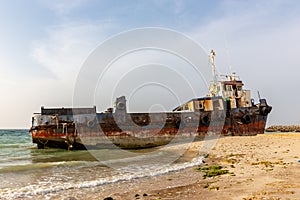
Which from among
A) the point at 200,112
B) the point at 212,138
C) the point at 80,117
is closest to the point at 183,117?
the point at 200,112

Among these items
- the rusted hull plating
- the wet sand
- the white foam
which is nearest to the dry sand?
the wet sand

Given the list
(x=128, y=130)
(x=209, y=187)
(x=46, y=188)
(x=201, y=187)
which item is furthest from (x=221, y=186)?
(x=128, y=130)

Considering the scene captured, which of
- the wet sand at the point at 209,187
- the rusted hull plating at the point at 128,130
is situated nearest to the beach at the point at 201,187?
the wet sand at the point at 209,187

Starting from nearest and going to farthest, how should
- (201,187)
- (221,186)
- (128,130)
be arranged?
(221,186) → (201,187) → (128,130)

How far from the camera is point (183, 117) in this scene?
2205cm

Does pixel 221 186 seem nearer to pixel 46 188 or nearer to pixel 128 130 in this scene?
pixel 46 188

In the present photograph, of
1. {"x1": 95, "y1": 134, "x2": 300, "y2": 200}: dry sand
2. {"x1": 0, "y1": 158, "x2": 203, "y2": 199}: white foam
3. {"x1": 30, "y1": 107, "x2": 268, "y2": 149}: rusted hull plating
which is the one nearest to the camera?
{"x1": 95, "y1": 134, "x2": 300, "y2": 200}: dry sand

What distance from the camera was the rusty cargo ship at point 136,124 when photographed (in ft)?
66.3

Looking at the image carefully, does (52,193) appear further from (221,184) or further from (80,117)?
(80,117)

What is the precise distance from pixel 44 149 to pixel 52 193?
51.6ft

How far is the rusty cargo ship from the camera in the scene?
66.3 feet

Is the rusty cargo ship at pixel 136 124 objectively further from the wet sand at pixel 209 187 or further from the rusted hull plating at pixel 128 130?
the wet sand at pixel 209 187

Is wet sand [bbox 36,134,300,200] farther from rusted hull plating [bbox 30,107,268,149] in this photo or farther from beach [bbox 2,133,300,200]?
rusted hull plating [bbox 30,107,268,149]

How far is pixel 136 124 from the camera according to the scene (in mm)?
20828
